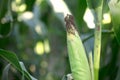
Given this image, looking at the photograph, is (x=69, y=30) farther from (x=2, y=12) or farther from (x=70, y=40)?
(x=2, y=12)

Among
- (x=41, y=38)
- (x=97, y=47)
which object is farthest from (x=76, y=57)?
(x=41, y=38)

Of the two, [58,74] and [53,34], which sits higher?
[53,34]

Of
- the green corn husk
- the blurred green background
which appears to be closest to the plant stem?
the green corn husk

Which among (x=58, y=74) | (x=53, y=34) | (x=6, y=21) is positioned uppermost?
(x=6, y=21)

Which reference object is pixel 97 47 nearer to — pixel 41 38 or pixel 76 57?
pixel 76 57

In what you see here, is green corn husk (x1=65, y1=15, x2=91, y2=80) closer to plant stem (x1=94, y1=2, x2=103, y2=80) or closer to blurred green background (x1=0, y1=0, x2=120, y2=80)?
plant stem (x1=94, y1=2, x2=103, y2=80)

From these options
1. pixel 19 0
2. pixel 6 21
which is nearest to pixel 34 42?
pixel 19 0

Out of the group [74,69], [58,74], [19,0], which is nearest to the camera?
[74,69]
